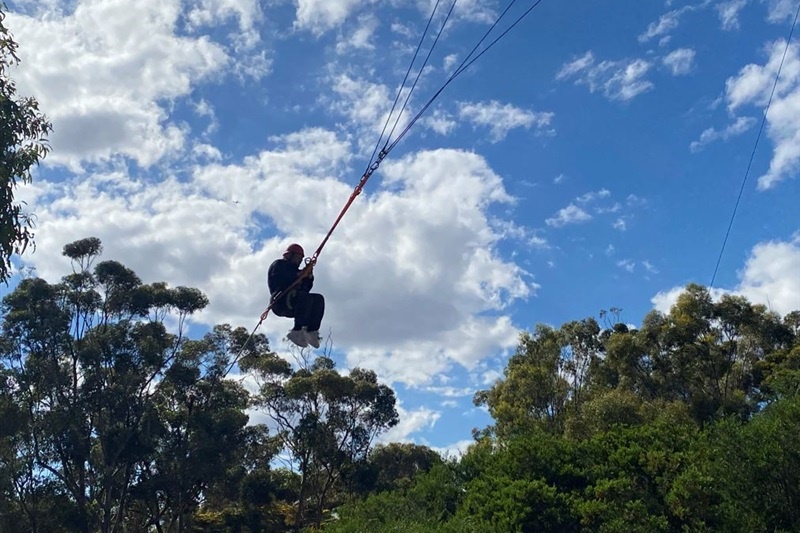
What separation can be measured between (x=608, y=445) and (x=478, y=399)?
2313 cm

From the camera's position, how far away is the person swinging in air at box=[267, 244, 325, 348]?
816 cm

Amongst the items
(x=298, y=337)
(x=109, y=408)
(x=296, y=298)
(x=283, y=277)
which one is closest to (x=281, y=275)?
(x=283, y=277)

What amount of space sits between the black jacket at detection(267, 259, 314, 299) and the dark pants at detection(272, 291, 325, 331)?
9cm

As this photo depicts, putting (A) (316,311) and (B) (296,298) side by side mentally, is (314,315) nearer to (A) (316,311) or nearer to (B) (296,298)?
(A) (316,311)

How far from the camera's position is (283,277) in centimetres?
816

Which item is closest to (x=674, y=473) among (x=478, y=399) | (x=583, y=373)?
(x=583, y=373)

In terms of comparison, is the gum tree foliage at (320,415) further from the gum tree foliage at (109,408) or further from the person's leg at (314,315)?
the person's leg at (314,315)

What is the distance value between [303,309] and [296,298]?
5.6 inches

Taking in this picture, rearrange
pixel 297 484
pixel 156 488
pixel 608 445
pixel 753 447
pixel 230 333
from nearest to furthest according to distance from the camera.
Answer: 1. pixel 753 447
2. pixel 608 445
3. pixel 156 488
4. pixel 230 333
5. pixel 297 484

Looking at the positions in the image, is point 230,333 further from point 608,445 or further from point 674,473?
Result: point 674,473


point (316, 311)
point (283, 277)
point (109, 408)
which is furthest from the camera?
point (109, 408)

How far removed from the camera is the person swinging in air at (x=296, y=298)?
8.16 meters

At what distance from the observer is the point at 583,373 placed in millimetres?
39531

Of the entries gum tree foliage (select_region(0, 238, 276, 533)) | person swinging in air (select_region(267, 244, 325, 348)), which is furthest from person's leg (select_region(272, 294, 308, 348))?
gum tree foliage (select_region(0, 238, 276, 533))
